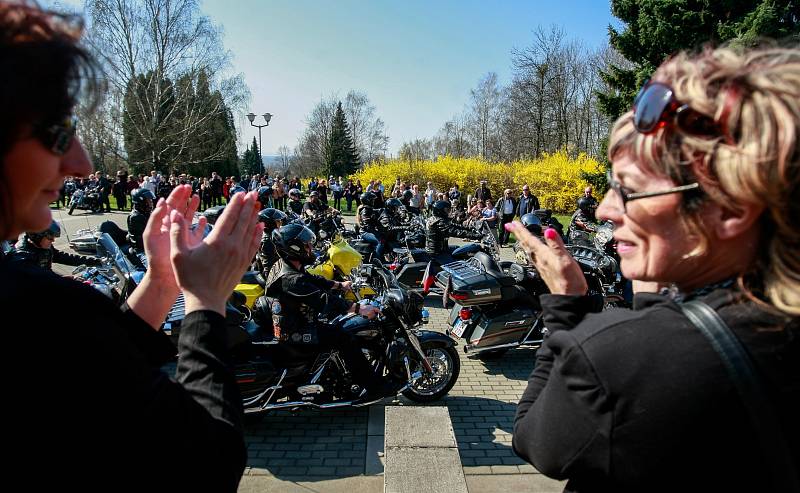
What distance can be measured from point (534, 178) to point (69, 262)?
2746 cm

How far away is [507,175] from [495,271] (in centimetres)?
2933

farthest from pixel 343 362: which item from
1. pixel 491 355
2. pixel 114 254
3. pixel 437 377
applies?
pixel 114 254

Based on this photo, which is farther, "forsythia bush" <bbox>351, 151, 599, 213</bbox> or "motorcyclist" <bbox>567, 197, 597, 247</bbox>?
"forsythia bush" <bbox>351, 151, 599, 213</bbox>

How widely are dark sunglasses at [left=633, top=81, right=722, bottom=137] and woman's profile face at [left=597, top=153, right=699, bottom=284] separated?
0.10m

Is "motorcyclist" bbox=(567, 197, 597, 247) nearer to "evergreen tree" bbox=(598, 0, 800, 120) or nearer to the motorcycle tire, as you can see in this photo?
the motorcycle tire

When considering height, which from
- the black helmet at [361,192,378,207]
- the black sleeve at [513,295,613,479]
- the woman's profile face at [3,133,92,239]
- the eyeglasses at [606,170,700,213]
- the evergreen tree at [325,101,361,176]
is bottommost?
the black helmet at [361,192,378,207]

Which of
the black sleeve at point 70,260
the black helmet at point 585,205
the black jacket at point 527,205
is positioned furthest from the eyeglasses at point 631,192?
the black jacket at point 527,205

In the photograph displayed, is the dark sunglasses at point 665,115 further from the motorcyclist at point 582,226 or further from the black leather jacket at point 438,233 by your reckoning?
the motorcyclist at point 582,226

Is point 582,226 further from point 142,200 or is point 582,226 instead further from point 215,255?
point 215,255

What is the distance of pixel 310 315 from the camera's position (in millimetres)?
4762

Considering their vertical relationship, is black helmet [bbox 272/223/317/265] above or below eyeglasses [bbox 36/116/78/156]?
below

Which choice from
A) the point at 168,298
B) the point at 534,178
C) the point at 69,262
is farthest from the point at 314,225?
the point at 534,178

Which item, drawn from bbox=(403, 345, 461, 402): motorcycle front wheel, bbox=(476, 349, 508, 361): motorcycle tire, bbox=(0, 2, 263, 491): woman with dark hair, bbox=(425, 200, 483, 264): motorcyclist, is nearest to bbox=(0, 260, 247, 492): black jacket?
bbox=(0, 2, 263, 491): woman with dark hair

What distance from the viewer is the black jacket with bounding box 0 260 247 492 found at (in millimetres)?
788
